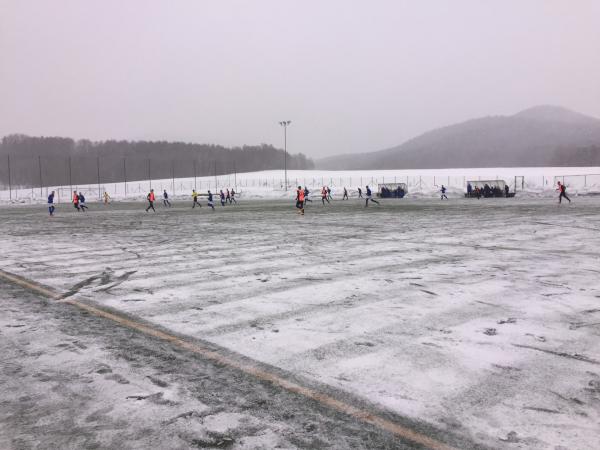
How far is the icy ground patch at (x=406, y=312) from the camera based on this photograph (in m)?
3.31

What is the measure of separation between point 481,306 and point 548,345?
1407mm

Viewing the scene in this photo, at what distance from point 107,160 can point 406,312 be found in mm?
172428

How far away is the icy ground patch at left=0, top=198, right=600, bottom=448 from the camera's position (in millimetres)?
3307

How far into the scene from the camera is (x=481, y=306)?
19.0 feet

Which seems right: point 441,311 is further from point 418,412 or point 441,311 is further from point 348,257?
point 348,257

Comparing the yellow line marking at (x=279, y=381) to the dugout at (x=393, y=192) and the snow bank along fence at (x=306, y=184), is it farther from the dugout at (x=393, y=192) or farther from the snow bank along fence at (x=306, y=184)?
the snow bank along fence at (x=306, y=184)

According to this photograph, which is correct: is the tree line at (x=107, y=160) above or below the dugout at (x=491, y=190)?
above

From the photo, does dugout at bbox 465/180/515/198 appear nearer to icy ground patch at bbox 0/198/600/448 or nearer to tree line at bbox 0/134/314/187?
icy ground patch at bbox 0/198/600/448

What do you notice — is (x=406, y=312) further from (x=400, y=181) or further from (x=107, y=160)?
(x=107, y=160)

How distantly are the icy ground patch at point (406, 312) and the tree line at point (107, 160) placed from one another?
122712 millimetres

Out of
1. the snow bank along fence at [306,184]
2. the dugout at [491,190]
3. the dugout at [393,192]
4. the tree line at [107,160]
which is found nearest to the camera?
the dugout at [491,190]

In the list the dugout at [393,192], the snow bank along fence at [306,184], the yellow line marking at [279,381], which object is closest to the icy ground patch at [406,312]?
the yellow line marking at [279,381]

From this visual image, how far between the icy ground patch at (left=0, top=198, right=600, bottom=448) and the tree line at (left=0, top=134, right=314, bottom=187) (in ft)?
403

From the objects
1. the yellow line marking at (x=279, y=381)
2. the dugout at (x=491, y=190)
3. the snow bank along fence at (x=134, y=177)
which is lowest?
the yellow line marking at (x=279, y=381)
